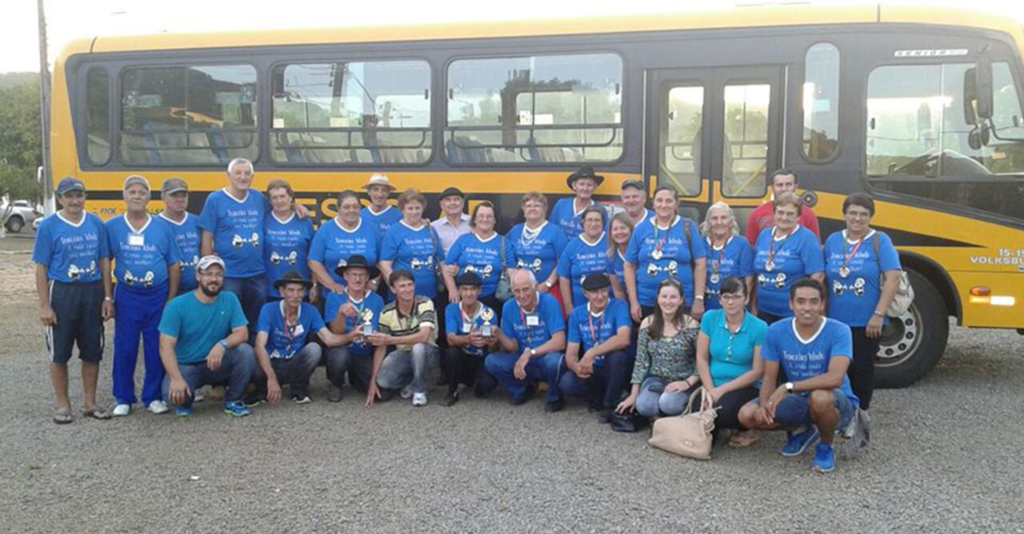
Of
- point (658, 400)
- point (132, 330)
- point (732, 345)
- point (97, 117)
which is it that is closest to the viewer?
point (732, 345)

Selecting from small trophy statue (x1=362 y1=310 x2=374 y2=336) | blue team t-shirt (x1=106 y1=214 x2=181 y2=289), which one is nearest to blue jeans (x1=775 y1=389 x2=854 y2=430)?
small trophy statue (x1=362 y1=310 x2=374 y2=336)

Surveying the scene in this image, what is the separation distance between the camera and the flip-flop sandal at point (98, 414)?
20.0 feet

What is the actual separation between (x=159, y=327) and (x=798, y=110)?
5428mm

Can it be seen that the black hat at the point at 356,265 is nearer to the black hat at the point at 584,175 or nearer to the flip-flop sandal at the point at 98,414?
the black hat at the point at 584,175

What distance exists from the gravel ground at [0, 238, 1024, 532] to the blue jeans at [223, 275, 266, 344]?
2.73ft

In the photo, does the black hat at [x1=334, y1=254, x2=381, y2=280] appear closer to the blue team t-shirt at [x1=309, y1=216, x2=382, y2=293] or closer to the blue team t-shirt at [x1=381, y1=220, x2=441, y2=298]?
the blue team t-shirt at [x1=309, y1=216, x2=382, y2=293]

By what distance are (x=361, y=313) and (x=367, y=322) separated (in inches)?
3.7

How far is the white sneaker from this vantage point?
6230mm

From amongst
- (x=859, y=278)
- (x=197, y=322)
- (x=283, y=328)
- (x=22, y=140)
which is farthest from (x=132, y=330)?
(x=22, y=140)

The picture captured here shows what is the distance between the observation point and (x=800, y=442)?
5.18 meters

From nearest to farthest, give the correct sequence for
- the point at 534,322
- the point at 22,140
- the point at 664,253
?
the point at 664,253 < the point at 534,322 < the point at 22,140

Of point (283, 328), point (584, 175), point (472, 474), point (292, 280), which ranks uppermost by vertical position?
point (584, 175)

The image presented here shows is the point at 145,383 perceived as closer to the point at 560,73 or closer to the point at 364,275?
the point at 364,275

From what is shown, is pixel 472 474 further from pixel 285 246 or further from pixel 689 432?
pixel 285 246
